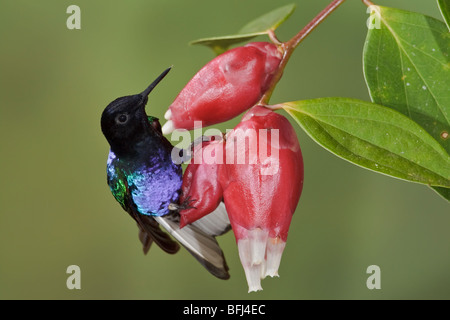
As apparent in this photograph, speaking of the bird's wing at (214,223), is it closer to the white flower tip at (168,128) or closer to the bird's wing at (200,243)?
the bird's wing at (200,243)

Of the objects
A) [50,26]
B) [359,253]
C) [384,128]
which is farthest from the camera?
[50,26]

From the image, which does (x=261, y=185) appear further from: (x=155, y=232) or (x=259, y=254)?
(x=155, y=232)

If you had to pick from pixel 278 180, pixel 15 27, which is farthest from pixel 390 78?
pixel 15 27

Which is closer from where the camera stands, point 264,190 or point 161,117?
point 264,190

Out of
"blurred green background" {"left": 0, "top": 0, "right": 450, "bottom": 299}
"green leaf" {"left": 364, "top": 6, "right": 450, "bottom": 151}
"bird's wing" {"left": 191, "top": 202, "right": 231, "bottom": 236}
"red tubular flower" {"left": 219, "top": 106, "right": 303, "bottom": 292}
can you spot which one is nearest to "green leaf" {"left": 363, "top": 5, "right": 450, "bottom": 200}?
"green leaf" {"left": 364, "top": 6, "right": 450, "bottom": 151}

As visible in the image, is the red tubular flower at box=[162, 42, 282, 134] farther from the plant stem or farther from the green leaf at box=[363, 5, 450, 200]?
the green leaf at box=[363, 5, 450, 200]

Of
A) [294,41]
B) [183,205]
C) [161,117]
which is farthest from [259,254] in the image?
[161,117]

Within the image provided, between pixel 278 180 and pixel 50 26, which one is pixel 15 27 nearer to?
pixel 50 26

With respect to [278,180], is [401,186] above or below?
above
